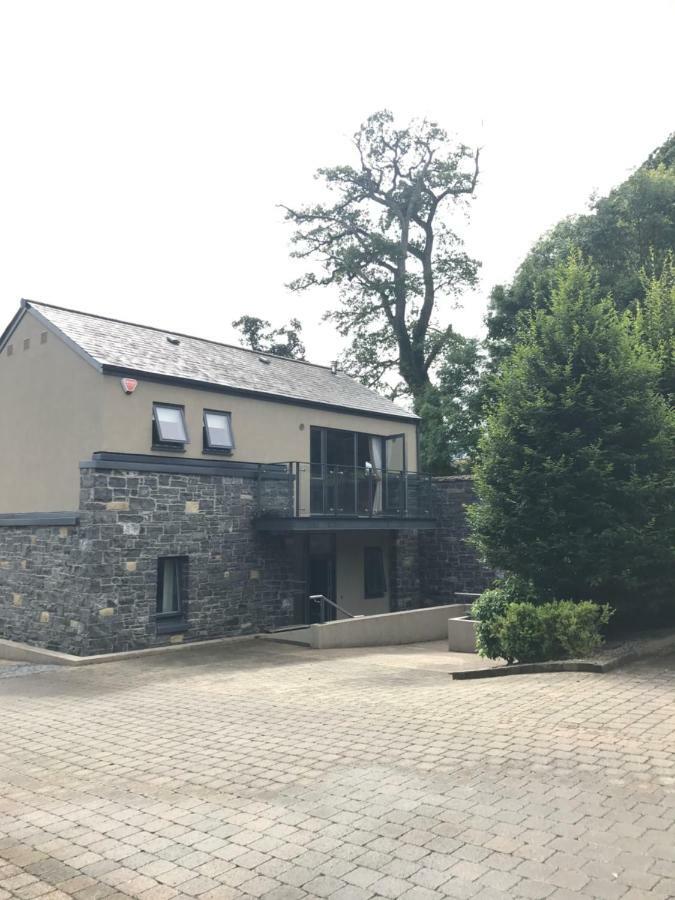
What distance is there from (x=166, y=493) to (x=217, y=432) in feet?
7.95

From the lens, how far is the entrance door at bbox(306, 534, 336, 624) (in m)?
Result: 19.2

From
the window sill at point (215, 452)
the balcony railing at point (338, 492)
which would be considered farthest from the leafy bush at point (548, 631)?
the window sill at point (215, 452)

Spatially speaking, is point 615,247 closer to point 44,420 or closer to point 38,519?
point 44,420

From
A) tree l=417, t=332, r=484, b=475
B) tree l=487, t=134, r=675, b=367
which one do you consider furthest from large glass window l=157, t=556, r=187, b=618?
tree l=417, t=332, r=484, b=475

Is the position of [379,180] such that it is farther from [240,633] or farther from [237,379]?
[240,633]

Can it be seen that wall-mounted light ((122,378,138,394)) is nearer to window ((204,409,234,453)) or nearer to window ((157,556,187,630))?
window ((204,409,234,453))

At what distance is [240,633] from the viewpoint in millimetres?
17031

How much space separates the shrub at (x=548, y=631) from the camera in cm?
1048

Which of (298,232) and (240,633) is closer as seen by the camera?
(240,633)

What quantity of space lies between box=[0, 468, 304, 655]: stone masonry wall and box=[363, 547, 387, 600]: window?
3298mm

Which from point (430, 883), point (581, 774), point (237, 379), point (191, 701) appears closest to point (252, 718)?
point (191, 701)

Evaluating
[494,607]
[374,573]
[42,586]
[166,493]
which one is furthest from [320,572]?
[494,607]

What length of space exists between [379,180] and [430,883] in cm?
3590

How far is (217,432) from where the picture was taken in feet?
57.2
